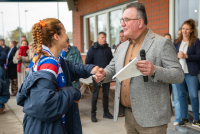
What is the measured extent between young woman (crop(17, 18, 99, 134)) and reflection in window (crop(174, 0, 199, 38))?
414 centimetres

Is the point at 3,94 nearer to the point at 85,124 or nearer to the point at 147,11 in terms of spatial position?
the point at 85,124

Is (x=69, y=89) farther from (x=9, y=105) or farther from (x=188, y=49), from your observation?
(x=9, y=105)

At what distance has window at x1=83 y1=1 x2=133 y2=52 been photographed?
26.4ft

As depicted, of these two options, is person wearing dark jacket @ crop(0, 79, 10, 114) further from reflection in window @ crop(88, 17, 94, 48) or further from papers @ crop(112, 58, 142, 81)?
papers @ crop(112, 58, 142, 81)

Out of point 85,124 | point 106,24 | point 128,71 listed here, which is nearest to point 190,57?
point 85,124

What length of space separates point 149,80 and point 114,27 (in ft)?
21.1

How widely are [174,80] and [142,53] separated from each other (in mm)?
473

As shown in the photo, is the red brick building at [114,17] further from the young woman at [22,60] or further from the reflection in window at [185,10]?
the young woman at [22,60]

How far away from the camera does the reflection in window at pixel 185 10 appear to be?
5.04 m

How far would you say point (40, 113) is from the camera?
165 cm

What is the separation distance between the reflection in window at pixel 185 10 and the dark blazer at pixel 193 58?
98 centimetres

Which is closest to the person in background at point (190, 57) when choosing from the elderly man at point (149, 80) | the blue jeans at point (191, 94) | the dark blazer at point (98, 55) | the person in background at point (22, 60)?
the blue jeans at point (191, 94)

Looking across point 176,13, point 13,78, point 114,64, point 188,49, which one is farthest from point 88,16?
point 114,64

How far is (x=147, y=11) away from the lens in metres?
5.98
